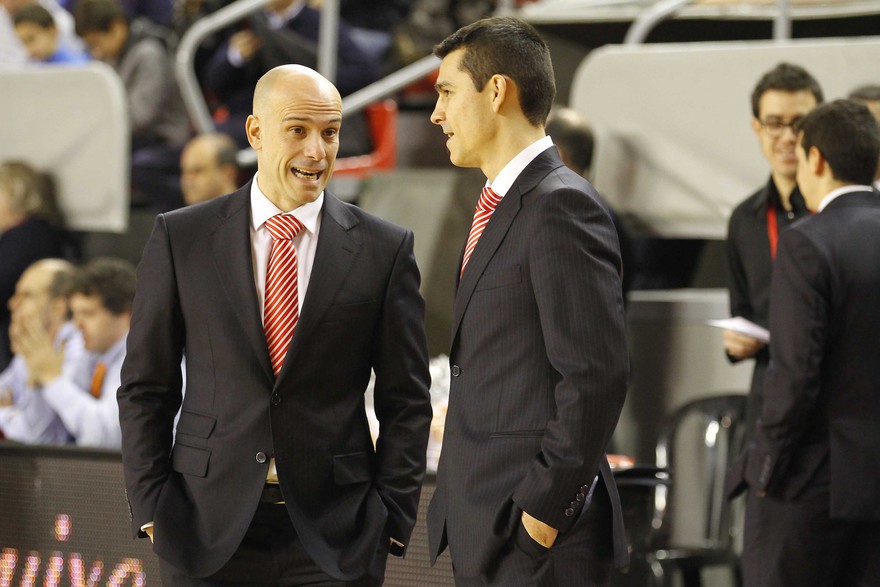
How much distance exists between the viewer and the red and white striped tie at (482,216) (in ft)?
9.67

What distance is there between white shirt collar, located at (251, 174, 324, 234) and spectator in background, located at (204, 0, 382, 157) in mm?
4244

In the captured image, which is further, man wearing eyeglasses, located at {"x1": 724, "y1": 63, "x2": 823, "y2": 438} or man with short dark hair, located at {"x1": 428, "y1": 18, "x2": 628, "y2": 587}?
man wearing eyeglasses, located at {"x1": 724, "y1": 63, "x2": 823, "y2": 438}

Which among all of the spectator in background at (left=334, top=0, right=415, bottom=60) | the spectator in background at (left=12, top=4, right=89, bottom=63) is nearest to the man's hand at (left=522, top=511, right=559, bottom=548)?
the spectator in background at (left=334, top=0, right=415, bottom=60)

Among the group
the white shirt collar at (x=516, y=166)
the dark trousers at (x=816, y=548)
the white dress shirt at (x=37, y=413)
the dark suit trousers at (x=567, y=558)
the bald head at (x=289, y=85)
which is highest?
the bald head at (x=289, y=85)

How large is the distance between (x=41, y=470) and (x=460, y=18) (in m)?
4.14

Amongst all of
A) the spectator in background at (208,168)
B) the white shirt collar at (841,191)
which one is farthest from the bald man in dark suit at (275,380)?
the spectator in background at (208,168)

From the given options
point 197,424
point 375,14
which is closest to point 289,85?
point 197,424

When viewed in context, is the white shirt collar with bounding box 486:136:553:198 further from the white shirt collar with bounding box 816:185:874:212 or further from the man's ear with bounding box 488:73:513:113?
the white shirt collar with bounding box 816:185:874:212

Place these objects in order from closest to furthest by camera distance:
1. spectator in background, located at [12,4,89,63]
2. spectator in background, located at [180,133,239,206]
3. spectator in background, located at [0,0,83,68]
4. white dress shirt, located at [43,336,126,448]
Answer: white dress shirt, located at [43,336,126,448], spectator in background, located at [180,133,239,206], spectator in background, located at [12,4,89,63], spectator in background, located at [0,0,83,68]

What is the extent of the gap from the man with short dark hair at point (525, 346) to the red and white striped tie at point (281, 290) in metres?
0.41

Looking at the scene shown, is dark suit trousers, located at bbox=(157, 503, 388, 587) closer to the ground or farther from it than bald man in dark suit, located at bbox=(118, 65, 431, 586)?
closer to the ground

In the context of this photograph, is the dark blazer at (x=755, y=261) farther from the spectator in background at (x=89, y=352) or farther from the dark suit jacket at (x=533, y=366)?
the spectator in background at (x=89, y=352)

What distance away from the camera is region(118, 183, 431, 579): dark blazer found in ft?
9.91

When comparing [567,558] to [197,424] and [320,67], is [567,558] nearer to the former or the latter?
[197,424]
